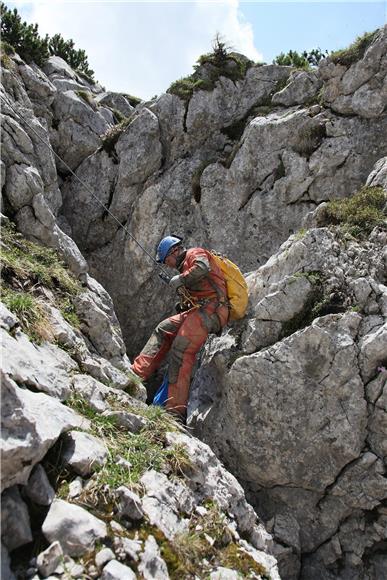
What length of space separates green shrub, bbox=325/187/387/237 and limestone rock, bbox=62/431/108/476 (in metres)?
8.43

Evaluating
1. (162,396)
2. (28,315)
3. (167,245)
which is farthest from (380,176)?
(28,315)

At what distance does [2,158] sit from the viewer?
42.5ft

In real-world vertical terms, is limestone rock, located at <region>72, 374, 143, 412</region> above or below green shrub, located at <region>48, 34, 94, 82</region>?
below

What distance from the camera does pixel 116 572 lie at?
502 cm

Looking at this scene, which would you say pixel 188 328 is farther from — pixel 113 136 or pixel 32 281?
pixel 113 136

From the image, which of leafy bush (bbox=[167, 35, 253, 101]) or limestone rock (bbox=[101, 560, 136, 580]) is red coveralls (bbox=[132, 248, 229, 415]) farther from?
leafy bush (bbox=[167, 35, 253, 101])

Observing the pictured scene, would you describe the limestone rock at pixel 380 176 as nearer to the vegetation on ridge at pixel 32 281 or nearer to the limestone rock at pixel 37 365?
the vegetation on ridge at pixel 32 281

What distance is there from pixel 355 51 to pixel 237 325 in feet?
37.0

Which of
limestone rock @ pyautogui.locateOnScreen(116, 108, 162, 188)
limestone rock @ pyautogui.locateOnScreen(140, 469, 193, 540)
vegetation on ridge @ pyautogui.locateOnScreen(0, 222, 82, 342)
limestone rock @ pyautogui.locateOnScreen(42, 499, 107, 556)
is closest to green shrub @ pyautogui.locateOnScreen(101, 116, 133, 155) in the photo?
limestone rock @ pyautogui.locateOnScreen(116, 108, 162, 188)

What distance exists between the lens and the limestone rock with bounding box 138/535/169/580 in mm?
5317

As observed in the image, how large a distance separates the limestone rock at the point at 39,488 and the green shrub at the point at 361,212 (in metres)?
9.36

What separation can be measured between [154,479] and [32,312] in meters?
3.69

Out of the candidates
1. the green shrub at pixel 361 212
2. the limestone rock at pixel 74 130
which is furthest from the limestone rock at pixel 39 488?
the limestone rock at pixel 74 130

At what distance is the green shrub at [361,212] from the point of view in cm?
1210
